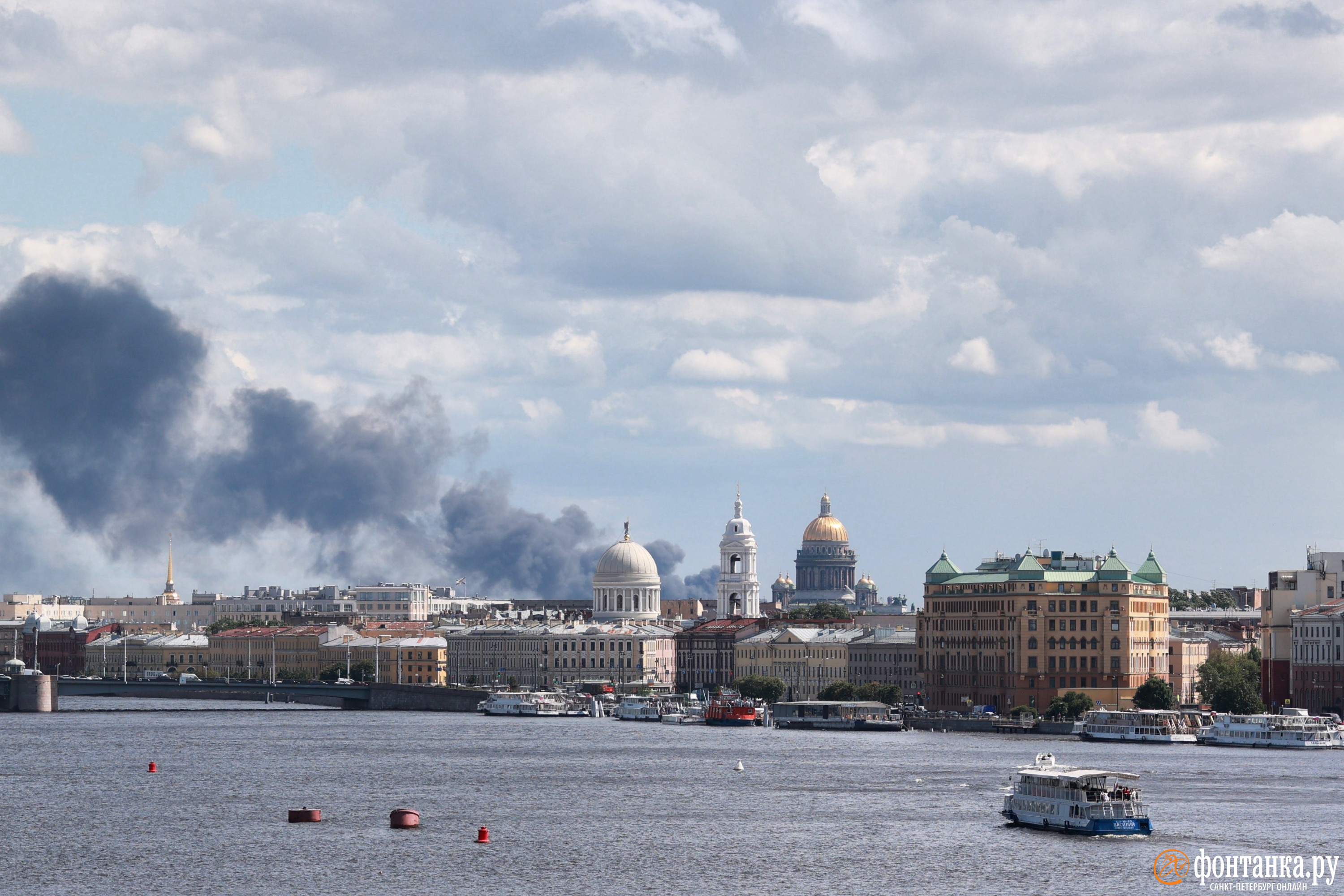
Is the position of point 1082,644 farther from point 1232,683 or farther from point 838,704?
point 1232,683

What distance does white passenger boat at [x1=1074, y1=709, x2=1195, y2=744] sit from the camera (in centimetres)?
12300

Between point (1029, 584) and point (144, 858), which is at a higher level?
point (1029, 584)

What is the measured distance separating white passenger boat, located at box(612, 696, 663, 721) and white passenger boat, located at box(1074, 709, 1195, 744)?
37.3 metres

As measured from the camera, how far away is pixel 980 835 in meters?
69.8

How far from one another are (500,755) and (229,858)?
43.1 m

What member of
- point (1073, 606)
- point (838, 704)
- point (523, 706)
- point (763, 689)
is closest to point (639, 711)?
point (523, 706)

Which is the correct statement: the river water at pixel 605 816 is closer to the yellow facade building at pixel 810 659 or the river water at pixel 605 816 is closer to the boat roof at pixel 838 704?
the boat roof at pixel 838 704

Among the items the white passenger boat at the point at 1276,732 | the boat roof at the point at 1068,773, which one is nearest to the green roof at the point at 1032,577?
the white passenger boat at the point at 1276,732

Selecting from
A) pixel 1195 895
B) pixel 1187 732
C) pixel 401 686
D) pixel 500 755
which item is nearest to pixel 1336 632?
pixel 1187 732

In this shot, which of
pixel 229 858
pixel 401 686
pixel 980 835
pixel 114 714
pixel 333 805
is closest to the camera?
pixel 229 858

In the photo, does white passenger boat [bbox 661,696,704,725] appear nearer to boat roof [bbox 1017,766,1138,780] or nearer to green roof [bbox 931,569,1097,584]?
green roof [bbox 931,569,1097,584]

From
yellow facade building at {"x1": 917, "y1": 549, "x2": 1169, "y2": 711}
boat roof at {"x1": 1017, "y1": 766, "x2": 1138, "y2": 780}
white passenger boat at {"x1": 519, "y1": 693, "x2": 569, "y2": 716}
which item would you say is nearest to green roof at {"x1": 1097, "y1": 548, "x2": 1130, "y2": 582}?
yellow facade building at {"x1": 917, "y1": 549, "x2": 1169, "y2": 711}

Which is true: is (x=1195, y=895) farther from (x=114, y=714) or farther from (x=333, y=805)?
(x=114, y=714)

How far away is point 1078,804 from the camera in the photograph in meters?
70.1
